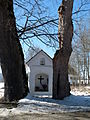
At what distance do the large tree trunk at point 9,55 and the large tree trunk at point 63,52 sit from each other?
5.79 feet

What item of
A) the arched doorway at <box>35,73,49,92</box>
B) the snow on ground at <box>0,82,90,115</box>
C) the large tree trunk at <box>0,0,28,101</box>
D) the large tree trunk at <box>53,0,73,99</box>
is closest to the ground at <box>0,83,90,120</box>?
the snow on ground at <box>0,82,90,115</box>

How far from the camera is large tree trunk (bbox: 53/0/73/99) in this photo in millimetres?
8328

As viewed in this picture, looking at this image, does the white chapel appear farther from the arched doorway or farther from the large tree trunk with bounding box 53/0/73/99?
the large tree trunk with bounding box 53/0/73/99

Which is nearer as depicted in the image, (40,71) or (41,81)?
(40,71)

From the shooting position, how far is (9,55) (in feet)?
24.8

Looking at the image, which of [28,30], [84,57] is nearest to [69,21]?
[28,30]

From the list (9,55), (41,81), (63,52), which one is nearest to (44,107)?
(9,55)

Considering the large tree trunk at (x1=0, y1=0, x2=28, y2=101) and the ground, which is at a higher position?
the large tree trunk at (x1=0, y1=0, x2=28, y2=101)

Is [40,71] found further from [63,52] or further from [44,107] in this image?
[44,107]

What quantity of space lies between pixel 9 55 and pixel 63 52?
106 inches

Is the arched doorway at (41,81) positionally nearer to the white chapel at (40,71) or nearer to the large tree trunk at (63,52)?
the white chapel at (40,71)

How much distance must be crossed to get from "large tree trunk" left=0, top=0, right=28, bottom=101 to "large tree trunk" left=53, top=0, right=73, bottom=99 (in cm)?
177

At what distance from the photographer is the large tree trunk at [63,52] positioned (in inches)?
328

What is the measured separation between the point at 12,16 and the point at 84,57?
72.9 ft
